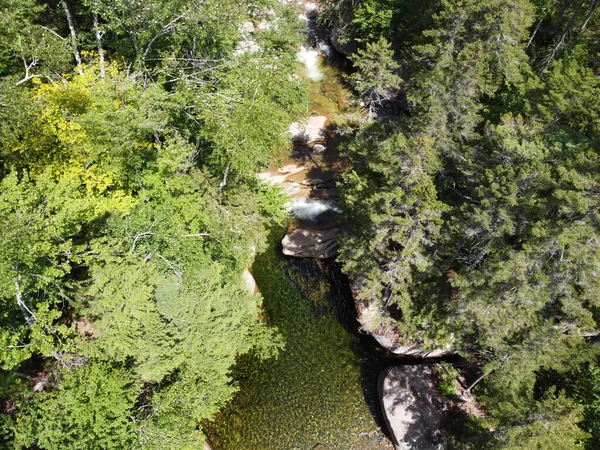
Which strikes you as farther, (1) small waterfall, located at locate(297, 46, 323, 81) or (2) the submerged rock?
(1) small waterfall, located at locate(297, 46, 323, 81)

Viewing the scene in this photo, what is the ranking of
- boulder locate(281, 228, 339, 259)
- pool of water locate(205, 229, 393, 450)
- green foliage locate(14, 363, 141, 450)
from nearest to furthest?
green foliage locate(14, 363, 141, 450) < pool of water locate(205, 229, 393, 450) < boulder locate(281, 228, 339, 259)

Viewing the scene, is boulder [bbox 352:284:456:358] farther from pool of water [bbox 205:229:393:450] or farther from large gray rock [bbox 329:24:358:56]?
large gray rock [bbox 329:24:358:56]

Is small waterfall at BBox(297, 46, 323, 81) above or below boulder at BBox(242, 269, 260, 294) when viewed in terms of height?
above

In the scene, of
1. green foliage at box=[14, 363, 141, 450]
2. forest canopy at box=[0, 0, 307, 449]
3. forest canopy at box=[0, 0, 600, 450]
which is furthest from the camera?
forest canopy at box=[0, 0, 600, 450]

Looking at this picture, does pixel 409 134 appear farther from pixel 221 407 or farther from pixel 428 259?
pixel 221 407

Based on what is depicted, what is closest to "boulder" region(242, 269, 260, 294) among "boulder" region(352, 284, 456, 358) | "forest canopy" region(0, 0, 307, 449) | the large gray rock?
"forest canopy" region(0, 0, 307, 449)

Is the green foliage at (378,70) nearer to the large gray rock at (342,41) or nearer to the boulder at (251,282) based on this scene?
the large gray rock at (342,41)

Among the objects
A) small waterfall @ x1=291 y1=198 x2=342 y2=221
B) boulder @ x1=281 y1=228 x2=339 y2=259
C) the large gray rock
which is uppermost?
the large gray rock
